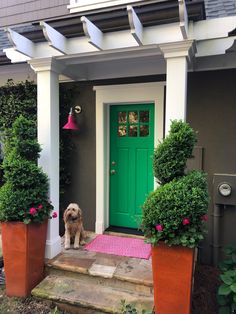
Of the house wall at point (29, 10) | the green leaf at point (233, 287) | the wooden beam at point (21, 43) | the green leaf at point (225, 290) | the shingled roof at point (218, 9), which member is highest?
the house wall at point (29, 10)

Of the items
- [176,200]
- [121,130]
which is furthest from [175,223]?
[121,130]

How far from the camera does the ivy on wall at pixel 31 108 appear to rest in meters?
4.56

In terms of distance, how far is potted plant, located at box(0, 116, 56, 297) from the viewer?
10.3ft

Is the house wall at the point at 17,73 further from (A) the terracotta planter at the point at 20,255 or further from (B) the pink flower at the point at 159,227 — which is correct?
(B) the pink flower at the point at 159,227

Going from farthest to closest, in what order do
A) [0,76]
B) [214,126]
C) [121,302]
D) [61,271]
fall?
1. [0,76]
2. [214,126]
3. [61,271]
4. [121,302]

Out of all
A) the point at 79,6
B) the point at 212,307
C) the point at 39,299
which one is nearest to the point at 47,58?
the point at 79,6

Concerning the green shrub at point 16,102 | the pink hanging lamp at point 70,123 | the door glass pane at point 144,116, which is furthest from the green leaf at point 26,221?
the door glass pane at point 144,116

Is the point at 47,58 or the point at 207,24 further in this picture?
the point at 47,58

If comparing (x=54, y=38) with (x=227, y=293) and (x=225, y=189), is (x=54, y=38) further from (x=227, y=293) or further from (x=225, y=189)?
(x=227, y=293)

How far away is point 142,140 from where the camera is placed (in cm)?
442

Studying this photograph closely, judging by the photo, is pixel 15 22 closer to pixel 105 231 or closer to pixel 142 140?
pixel 142 140

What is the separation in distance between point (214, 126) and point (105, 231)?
233 cm

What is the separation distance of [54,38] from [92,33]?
47 cm

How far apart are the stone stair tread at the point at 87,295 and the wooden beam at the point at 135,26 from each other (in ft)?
8.91
